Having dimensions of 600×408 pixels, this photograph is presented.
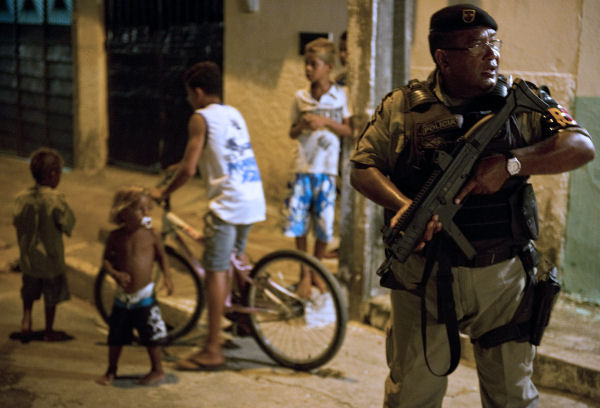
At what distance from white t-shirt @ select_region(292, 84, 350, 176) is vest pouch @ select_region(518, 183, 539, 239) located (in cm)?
259

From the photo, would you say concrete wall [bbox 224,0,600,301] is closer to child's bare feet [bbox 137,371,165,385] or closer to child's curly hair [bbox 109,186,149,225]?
child's curly hair [bbox 109,186,149,225]

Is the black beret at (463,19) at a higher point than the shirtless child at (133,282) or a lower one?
higher

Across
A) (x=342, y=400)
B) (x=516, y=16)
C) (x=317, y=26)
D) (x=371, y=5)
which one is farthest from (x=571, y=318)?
(x=317, y=26)

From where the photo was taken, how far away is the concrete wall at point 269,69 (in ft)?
25.4

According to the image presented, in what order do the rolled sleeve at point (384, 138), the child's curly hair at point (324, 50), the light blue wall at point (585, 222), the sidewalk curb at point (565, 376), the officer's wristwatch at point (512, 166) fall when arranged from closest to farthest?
the officer's wristwatch at point (512, 166), the rolled sleeve at point (384, 138), the sidewalk curb at point (565, 376), the light blue wall at point (585, 222), the child's curly hair at point (324, 50)

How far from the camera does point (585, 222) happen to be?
4844 millimetres

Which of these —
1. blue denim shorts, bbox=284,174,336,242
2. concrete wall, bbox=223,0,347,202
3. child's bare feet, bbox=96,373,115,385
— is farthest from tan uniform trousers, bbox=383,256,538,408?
concrete wall, bbox=223,0,347,202

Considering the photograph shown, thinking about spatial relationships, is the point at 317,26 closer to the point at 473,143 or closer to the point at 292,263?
the point at 292,263

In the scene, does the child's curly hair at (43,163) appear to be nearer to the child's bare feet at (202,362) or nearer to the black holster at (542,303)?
the child's bare feet at (202,362)

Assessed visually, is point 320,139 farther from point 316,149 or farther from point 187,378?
point 187,378

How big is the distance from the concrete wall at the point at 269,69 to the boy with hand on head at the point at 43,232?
3065 millimetres

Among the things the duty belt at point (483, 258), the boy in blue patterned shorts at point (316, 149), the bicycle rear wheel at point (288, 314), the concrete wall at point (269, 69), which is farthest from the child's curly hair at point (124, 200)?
the concrete wall at point (269, 69)

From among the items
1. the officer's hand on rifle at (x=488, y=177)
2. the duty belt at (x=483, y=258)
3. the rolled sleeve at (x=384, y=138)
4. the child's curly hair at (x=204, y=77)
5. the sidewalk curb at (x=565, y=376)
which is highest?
the child's curly hair at (x=204, y=77)

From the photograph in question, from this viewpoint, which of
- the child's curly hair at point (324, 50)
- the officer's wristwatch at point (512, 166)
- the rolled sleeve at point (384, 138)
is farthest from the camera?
the child's curly hair at point (324, 50)
